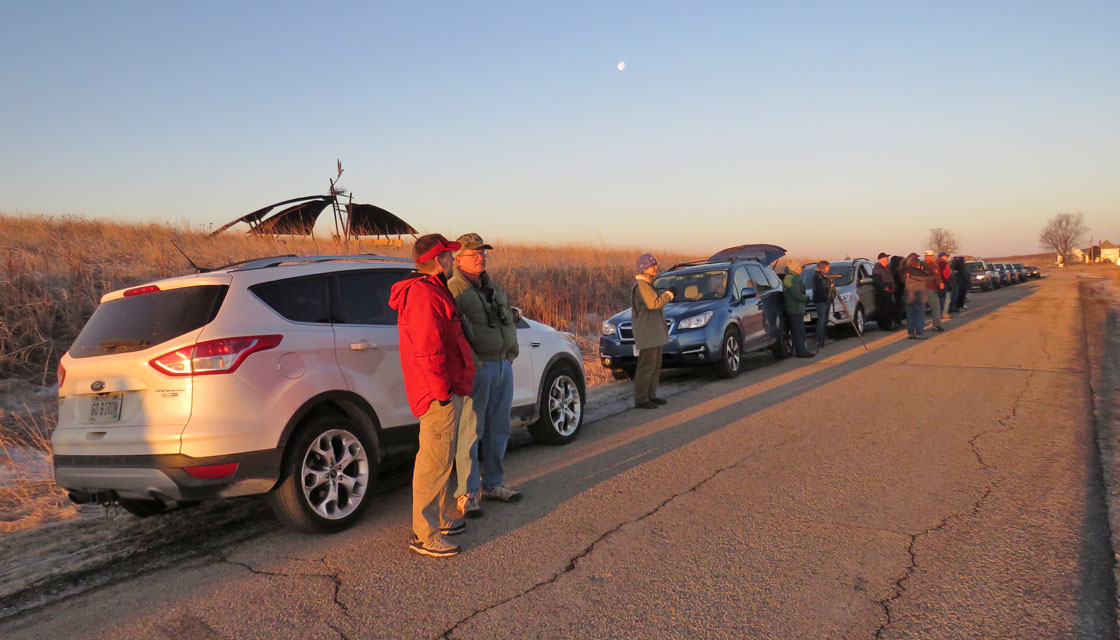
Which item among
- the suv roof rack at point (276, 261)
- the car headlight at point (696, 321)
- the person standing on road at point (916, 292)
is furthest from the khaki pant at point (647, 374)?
the person standing on road at point (916, 292)

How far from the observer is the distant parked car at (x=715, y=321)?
440 inches

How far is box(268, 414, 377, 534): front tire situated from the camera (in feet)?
15.3

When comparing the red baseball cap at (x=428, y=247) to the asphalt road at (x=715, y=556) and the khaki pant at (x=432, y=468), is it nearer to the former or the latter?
the khaki pant at (x=432, y=468)

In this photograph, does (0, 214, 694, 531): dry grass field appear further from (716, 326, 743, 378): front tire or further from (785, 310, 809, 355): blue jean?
(785, 310, 809, 355): blue jean

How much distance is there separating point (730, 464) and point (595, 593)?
2.77m

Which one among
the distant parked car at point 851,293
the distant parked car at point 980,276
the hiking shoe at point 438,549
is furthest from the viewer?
the distant parked car at point 980,276

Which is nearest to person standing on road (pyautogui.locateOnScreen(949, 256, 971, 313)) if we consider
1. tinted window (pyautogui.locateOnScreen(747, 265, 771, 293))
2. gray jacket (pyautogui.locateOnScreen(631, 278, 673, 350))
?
tinted window (pyautogui.locateOnScreen(747, 265, 771, 293))

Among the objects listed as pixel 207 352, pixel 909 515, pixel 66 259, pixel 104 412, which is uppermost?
pixel 66 259

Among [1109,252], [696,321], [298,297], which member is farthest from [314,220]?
[1109,252]

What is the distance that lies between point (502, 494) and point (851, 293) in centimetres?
1411

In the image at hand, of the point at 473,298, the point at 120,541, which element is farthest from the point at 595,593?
the point at 120,541

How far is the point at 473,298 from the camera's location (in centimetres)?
521

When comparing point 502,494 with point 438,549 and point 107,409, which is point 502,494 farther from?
Answer: point 107,409

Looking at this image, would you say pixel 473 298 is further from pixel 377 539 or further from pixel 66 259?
pixel 66 259
